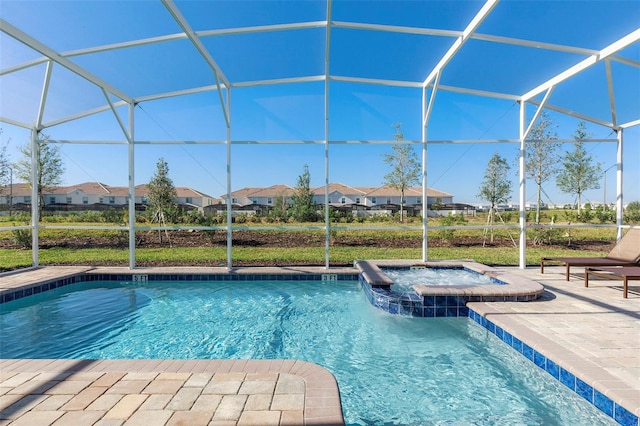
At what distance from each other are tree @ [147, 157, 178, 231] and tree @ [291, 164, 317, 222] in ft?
12.2

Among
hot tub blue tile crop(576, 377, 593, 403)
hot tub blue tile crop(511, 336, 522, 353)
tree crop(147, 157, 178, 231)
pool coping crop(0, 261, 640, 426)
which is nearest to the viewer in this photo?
pool coping crop(0, 261, 640, 426)

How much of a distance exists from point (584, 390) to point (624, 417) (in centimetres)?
35

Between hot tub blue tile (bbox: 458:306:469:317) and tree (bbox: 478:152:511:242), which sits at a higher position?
tree (bbox: 478:152:511:242)

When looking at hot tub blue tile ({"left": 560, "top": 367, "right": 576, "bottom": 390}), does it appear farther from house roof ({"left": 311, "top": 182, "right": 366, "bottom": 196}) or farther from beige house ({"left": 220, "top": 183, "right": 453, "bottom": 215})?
house roof ({"left": 311, "top": 182, "right": 366, "bottom": 196})

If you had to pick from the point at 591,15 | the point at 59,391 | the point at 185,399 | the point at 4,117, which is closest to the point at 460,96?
the point at 591,15

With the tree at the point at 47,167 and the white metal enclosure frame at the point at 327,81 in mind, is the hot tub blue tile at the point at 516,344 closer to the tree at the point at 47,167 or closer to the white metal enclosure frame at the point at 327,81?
the white metal enclosure frame at the point at 327,81

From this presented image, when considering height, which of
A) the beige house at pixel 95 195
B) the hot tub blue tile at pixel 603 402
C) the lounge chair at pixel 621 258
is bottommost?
the hot tub blue tile at pixel 603 402

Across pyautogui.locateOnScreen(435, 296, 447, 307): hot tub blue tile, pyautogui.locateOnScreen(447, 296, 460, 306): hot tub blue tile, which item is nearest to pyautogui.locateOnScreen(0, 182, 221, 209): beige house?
pyautogui.locateOnScreen(435, 296, 447, 307): hot tub blue tile

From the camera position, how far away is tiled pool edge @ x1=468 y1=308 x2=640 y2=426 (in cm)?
242

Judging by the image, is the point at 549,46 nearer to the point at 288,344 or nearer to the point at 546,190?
the point at 288,344

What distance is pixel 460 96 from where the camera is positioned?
7.75 metres

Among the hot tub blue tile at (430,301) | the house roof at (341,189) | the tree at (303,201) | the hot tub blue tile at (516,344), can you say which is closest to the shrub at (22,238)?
the tree at (303,201)

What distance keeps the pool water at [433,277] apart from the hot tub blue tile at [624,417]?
141 inches

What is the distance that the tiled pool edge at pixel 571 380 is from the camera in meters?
2.42
